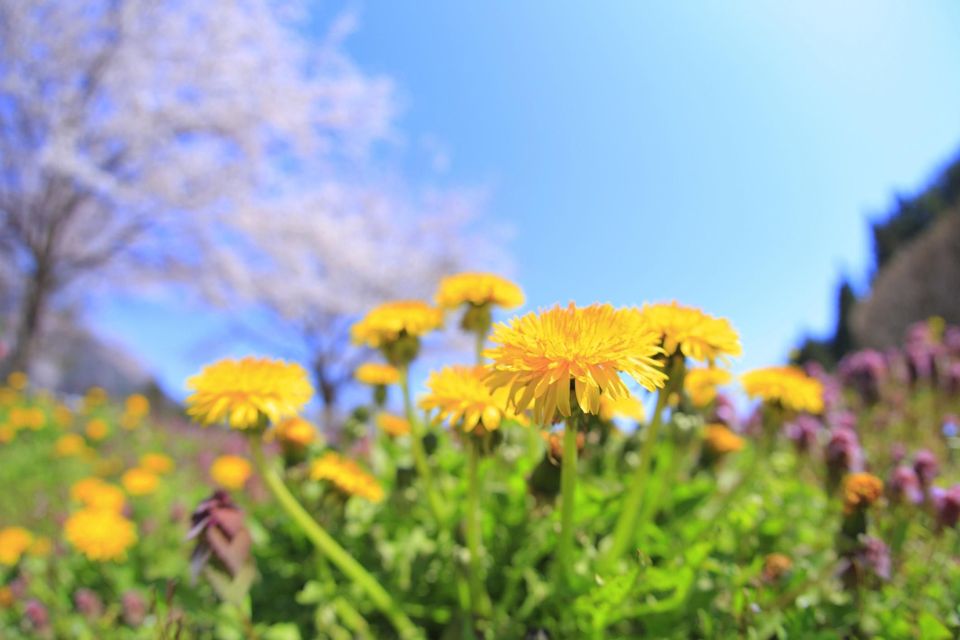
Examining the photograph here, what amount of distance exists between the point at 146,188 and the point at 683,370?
30.2 ft

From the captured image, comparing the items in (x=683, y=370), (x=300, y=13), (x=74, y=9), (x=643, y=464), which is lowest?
(x=643, y=464)

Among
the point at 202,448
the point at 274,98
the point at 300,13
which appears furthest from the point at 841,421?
the point at 300,13

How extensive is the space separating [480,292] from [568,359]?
0.50 metres

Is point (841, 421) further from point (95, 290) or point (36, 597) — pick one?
point (95, 290)

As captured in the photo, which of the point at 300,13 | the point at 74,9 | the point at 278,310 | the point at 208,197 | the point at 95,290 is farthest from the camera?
the point at 278,310

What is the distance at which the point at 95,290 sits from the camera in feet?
35.0

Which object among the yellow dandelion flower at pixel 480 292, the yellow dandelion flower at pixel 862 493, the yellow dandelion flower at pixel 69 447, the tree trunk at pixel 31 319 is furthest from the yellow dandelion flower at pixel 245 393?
the tree trunk at pixel 31 319

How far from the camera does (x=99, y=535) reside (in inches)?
65.0

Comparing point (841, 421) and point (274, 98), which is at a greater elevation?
point (274, 98)

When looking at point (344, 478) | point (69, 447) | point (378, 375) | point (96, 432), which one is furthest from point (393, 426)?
point (96, 432)

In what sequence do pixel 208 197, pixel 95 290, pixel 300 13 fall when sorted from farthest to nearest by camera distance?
pixel 95 290 < pixel 300 13 < pixel 208 197

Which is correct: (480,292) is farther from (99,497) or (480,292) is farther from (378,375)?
(99,497)

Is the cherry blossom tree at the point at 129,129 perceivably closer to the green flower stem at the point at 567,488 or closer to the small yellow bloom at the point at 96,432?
the small yellow bloom at the point at 96,432

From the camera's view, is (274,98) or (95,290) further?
(95,290)
